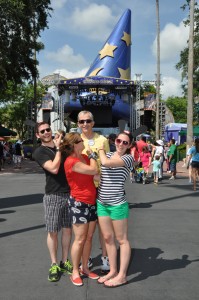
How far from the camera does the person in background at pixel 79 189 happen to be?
4148mm

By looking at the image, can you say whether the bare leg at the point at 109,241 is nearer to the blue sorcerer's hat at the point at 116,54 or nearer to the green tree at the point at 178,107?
the blue sorcerer's hat at the point at 116,54

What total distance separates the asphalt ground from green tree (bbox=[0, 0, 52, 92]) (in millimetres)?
11290

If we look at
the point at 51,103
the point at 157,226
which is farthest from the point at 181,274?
the point at 51,103

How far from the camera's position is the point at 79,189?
423 cm

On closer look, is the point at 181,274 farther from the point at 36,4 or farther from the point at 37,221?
the point at 36,4

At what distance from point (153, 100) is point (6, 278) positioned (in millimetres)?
23902

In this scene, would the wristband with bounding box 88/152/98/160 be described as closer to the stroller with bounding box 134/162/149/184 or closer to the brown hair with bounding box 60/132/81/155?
the brown hair with bounding box 60/132/81/155

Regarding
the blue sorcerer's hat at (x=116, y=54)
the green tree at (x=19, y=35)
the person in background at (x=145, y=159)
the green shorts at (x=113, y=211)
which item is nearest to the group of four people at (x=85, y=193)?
the green shorts at (x=113, y=211)

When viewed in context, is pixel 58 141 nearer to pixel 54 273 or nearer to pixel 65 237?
pixel 65 237

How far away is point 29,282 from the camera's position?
14.5 feet

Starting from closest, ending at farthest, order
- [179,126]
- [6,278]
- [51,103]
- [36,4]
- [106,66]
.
→ [6,278] → [36,4] → [51,103] → [106,66] → [179,126]

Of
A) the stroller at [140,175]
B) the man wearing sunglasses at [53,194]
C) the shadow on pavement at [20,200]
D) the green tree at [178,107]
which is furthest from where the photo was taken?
the green tree at [178,107]

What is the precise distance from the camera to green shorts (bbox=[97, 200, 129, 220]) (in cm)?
421

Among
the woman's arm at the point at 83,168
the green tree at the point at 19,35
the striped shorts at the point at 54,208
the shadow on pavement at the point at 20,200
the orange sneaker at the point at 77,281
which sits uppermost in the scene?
the green tree at the point at 19,35
